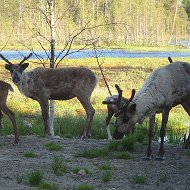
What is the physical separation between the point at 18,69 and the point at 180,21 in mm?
112992

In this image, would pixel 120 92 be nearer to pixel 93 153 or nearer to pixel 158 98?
pixel 158 98

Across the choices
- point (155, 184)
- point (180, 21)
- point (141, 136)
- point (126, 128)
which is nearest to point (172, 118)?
point (141, 136)

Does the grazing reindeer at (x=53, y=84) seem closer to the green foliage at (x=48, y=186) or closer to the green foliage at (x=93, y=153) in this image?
the green foliage at (x=93, y=153)

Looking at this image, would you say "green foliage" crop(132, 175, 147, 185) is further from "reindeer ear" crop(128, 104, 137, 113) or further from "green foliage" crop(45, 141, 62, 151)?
"green foliage" crop(45, 141, 62, 151)

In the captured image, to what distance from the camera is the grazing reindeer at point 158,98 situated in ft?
33.0

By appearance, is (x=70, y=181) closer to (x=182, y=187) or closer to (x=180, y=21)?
(x=182, y=187)

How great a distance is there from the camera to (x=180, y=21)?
12256 cm

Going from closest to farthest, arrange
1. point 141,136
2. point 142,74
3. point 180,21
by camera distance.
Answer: point 141,136
point 142,74
point 180,21

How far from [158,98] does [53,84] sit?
12.1 feet

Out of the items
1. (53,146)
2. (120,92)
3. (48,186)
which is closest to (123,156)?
(120,92)

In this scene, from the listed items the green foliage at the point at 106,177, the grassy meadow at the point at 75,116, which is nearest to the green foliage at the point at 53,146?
the green foliage at the point at 106,177

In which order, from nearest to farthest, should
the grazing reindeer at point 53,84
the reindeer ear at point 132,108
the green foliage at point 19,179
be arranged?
the green foliage at point 19,179 → the reindeer ear at point 132,108 → the grazing reindeer at point 53,84

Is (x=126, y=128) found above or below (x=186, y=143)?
above

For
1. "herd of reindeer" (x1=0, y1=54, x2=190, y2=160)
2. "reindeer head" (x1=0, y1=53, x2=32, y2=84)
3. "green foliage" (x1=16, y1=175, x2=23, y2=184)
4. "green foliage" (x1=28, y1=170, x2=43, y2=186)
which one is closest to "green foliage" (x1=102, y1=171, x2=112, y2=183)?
"green foliage" (x1=28, y1=170, x2=43, y2=186)
